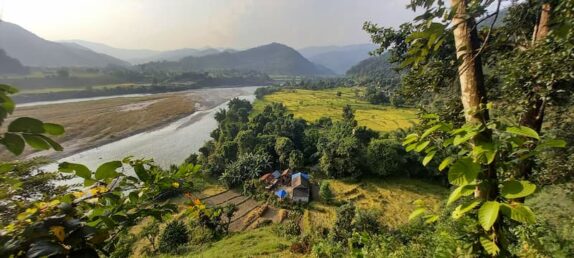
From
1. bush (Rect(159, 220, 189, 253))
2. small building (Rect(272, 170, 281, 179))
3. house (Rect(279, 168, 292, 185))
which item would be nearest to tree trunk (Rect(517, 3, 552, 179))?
bush (Rect(159, 220, 189, 253))

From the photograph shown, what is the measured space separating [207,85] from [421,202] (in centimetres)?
13644

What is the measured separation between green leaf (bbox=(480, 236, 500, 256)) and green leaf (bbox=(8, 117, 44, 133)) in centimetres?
212

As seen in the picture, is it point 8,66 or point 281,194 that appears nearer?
point 281,194

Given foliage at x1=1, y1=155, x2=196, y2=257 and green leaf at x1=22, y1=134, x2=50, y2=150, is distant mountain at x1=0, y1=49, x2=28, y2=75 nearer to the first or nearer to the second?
foliage at x1=1, y1=155, x2=196, y2=257

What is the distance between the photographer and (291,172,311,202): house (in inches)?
1097

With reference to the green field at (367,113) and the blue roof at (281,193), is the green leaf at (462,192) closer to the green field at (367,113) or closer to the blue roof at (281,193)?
the blue roof at (281,193)

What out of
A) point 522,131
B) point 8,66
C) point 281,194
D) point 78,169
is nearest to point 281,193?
point 281,194

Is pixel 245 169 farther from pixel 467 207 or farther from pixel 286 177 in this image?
pixel 467 207

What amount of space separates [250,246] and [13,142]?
721 inches

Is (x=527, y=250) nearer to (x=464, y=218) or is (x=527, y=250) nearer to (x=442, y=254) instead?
(x=442, y=254)

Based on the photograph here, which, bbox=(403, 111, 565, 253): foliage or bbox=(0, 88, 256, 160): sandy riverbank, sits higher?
bbox=(403, 111, 565, 253): foliage

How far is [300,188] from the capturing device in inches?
1120

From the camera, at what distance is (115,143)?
44.2 meters

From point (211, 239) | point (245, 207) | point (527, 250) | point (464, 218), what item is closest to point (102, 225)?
point (464, 218)
